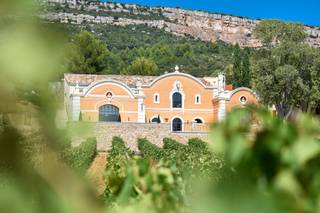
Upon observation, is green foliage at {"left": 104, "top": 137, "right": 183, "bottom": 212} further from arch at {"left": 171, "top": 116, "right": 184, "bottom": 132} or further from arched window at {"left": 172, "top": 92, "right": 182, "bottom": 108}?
arched window at {"left": 172, "top": 92, "right": 182, "bottom": 108}

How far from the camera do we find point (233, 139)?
427mm

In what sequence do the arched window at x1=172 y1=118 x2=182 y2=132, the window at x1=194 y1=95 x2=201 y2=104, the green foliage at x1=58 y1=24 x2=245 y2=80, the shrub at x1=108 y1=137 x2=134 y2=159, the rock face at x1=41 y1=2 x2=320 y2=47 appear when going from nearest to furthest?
the shrub at x1=108 y1=137 x2=134 y2=159
the arched window at x1=172 y1=118 x2=182 y2=132
the window at x1=194 y1=95 x2=201 y2=104
the green foliage at x1=58 y1=24 x2=245 y2=80
the rock face at x1=41 y1=2 x2=320 y2=47

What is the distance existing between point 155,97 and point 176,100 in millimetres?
1357

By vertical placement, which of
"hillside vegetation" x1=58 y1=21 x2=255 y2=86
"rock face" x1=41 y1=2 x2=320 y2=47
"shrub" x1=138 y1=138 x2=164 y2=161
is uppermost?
"rock face" x1=41 y1=2 x2=320 y2=47

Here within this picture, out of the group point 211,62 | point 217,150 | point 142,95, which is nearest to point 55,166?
point 217,150

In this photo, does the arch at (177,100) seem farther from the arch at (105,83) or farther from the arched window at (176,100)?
the arch at (105,83)

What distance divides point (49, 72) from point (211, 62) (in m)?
62.7

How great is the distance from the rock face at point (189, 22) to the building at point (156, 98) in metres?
44.1

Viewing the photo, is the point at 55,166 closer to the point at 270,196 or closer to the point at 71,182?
the point at 71,182

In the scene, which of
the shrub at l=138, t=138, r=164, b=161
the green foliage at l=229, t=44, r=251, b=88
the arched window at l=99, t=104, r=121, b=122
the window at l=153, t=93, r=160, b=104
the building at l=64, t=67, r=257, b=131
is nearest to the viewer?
the shrub at l=138, t=138, r=164, b=161

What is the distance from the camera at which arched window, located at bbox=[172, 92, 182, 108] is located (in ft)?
107

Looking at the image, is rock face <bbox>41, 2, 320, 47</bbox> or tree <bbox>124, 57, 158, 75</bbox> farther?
rock face <bbox>41, 2, 320, 47</bbox>

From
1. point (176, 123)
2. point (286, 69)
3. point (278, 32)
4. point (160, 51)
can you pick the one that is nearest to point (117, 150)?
point (176, 123)

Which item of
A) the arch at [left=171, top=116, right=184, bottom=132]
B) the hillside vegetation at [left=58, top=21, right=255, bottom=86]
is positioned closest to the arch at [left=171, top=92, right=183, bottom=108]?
the arch at [left=171, top=116, right=184, bottom=132]
